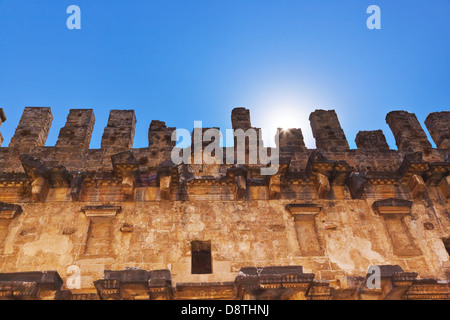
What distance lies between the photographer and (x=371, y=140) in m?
9.34

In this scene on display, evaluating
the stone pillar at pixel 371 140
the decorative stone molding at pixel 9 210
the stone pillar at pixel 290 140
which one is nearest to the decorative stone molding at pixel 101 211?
the decorative stone molding at pixel 9 210

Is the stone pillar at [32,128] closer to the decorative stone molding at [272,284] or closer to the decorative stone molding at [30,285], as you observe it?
the decorative stone molding at [30,285]

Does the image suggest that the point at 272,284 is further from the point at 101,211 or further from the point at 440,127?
the point at 440,127

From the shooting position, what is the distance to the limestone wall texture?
635cm

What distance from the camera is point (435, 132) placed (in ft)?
31.3

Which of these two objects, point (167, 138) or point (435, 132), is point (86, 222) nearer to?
point (167, 138)

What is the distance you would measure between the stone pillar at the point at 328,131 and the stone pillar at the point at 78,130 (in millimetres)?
4868

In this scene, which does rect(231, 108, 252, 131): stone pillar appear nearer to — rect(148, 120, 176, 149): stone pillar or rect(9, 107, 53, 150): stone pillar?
rect(148, 120, 176, 149): stone pillar

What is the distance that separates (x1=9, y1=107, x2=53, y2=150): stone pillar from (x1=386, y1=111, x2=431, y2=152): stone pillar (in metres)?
7.58

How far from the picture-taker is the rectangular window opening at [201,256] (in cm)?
717

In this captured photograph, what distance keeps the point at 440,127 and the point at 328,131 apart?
2.49m
